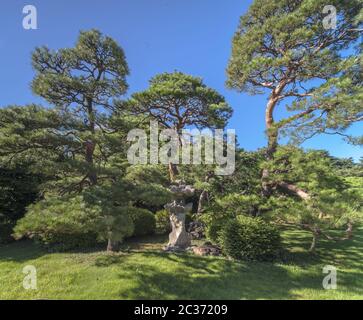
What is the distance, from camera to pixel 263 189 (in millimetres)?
8859

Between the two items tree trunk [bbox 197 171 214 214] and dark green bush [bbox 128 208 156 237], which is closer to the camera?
tree trunk [bbox 197 171 214 214]

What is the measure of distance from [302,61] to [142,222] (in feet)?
27.5

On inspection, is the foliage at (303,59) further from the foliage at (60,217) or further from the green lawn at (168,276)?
the foliage at (60,217)

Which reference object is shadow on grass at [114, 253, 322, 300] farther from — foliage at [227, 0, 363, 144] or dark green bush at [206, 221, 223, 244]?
foliage at [227, 0, 363, 144]

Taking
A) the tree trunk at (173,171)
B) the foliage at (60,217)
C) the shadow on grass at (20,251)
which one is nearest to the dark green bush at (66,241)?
the shadow on grass at (20,251)

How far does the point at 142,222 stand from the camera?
993 centimetres

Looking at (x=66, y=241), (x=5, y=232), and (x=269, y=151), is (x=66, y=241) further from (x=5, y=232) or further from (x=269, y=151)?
(x=269, y=151)

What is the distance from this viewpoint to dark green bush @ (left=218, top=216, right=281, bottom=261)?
743cm

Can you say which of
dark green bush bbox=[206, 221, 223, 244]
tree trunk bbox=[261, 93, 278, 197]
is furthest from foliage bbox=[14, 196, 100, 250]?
tree trunk bbox=[261, 93, 278, 197]

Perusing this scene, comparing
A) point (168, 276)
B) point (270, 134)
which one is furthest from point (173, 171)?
point (168, 276)

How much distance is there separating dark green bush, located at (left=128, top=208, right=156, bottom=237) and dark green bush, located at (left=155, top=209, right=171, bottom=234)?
38 cm

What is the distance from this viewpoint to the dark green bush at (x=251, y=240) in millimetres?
7434

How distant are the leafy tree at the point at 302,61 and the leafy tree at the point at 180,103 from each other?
5.40 ft

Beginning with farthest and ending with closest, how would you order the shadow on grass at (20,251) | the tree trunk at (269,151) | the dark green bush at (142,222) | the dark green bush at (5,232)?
the dark green bush at (142,222), the dark green bush at (5,232), the tree trunk at (269,151), the shadow on grass at (20,251)
